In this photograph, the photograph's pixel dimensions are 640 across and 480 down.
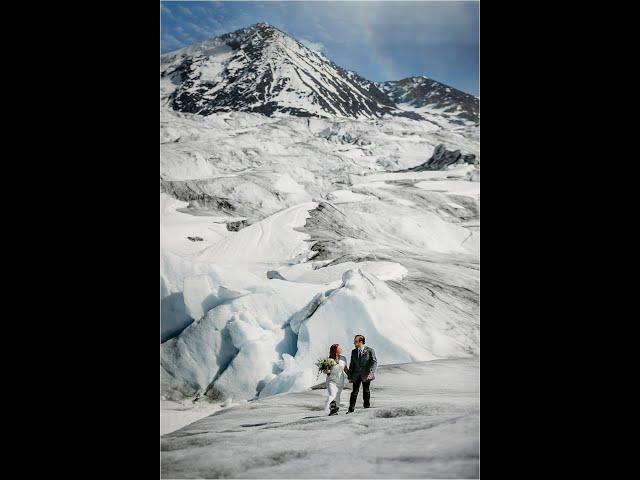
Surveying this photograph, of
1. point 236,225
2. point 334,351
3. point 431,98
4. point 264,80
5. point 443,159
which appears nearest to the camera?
point 334,351

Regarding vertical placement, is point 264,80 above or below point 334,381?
above

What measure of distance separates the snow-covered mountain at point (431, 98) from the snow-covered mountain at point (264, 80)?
0.23m

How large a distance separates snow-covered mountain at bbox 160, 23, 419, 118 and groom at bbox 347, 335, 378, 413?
11.0 ft

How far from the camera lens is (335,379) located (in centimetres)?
343

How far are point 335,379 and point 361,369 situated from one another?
0.22m

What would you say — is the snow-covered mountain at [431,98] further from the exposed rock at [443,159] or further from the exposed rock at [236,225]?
the exposed rock at [236,225]

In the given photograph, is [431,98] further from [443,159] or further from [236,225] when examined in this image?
[236,225]

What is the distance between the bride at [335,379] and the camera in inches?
134

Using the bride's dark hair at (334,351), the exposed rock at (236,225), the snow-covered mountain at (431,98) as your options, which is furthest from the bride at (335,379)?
the snow-covered mountain at (431,98)

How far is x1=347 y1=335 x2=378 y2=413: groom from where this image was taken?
343 cm

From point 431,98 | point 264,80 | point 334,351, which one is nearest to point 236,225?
point 334,351

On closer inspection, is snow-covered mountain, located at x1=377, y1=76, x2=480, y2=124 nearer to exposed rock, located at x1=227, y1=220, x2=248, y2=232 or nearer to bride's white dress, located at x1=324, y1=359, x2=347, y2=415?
exposed rock, located at x1=227, y1=220, x2=248, y2=232
